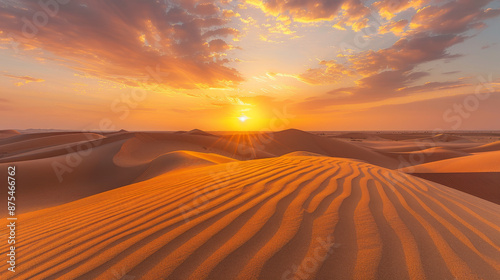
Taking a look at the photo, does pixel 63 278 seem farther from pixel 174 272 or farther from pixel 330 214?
pixel 330 214

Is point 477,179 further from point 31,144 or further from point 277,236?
point 31,144

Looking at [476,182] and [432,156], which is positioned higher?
[476,182]

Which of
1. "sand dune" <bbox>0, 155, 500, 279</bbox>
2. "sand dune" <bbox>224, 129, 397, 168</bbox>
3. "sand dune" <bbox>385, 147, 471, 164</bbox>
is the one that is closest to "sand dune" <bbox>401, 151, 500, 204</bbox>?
"sand dune" <bbox>0, 155, 500, 279</bbox>

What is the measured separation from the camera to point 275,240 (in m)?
1.74

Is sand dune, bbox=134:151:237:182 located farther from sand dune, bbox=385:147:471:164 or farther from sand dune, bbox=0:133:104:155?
sand dune, bbox=0:133:104:155

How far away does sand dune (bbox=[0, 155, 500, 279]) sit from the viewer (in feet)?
4.75

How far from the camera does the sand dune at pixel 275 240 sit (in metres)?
1.45

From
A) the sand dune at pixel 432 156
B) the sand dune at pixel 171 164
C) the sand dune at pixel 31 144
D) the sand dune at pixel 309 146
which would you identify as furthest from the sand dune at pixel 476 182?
the sand dune at pixel 31 144

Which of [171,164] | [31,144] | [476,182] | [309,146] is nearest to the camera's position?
[476,182]

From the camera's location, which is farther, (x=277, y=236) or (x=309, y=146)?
(x=309, y=146)

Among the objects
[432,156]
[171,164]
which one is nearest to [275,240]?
[171,164]

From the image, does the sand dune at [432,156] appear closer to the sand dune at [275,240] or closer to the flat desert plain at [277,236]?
the flat desert plain at [277,236]

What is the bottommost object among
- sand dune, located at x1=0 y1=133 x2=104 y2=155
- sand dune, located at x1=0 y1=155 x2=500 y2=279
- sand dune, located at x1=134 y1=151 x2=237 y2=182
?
sand dune, located at x1=0 y1=133 x2=104 y2=155

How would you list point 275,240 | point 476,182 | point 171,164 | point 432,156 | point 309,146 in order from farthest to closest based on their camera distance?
point 309,146 → point 432,156 → point 171,164 → point 476,182 → point 275,240
